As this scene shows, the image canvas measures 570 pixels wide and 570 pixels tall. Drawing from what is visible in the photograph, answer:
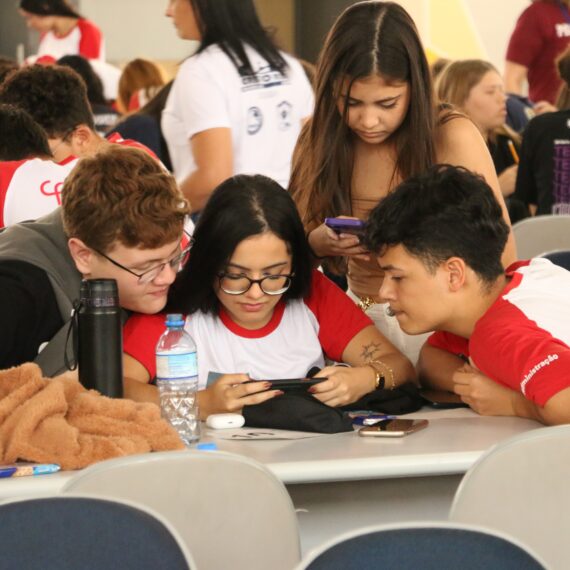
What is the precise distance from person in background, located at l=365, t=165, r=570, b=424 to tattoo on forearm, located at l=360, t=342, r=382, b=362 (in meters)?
0.22

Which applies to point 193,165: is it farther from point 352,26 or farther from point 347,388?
point 347,388

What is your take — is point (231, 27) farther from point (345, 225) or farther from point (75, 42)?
point (75, 42)

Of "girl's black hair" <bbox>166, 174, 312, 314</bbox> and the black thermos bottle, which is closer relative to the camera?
the black thermos bottle

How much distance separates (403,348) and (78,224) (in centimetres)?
97

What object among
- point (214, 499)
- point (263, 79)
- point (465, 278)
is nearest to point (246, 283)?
point (465, 278)

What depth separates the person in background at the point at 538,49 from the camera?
6.73 m

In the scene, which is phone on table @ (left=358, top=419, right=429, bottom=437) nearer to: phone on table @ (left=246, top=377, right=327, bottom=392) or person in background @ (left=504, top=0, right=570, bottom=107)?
phone on table @ (left=246, top=377, right=327, bottom=392)

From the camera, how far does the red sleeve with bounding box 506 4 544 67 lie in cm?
677

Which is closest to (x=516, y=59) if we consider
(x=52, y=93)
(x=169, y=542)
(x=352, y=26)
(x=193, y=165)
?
(x=193, y=165)

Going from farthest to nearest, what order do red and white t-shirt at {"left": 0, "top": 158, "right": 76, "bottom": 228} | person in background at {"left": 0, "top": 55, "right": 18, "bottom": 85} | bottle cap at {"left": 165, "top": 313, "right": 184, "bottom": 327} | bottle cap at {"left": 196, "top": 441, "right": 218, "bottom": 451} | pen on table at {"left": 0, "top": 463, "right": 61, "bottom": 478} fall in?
1. person in background at {"left": 0, "top": 55, "right": 18, "bottom": 85}
2. red and white t-shirt at {"left": 0, "top": 158, "right": 76, "bottom": 228}
3. bottle cap at {"left": 165, "top": 313, "right": 184, "bottom": 327}
4. bottle cap at {"left": 196, "top": 441, "right": 218, "bottom": 451}
5. pen on table at {"left": 0, "top": 463, "right": 61, "bottom": 478}

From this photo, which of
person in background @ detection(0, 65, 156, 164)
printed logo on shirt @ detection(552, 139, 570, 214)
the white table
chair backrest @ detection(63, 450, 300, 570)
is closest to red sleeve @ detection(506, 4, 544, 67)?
printed logo on shirt @ detection(552, 139, 570, 214)

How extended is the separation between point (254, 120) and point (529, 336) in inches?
80.3

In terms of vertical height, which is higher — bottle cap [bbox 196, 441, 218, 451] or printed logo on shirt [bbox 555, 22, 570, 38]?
printed logo on shirt [bbox 555, 22, 570, 38]

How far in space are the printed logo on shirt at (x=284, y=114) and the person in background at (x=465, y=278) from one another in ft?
5.50
